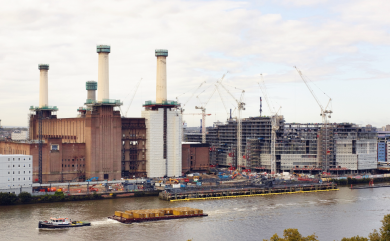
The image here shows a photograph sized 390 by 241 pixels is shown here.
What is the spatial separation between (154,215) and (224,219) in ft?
23.0

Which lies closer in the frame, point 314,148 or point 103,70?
point 103,70

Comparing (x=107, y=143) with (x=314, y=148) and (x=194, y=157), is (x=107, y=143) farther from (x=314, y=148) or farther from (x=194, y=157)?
(x=314, y=148)

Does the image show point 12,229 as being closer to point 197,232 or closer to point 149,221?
point 149,221

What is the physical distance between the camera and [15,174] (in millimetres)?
69562

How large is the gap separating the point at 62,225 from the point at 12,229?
4.40m

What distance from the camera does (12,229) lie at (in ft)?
171

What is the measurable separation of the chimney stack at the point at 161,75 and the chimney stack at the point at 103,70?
29.0 ft

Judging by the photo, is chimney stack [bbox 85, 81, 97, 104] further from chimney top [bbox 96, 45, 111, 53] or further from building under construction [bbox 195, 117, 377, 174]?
building under construction [bbox 195, 117, 377, 174]

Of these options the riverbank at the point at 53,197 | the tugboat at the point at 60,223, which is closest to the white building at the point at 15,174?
the riverbank at the point at 53,197

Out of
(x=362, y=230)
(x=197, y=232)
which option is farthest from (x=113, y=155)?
(x=362, y=230)

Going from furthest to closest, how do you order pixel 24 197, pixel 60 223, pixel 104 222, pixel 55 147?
pixel 55 147 < pixel 24 197 < pixel 104 222 < pixel 60 223

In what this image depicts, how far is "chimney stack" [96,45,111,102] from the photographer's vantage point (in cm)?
8438

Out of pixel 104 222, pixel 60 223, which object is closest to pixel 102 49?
pixel 104 222

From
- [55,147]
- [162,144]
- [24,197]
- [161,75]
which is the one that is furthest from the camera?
[161,75]
